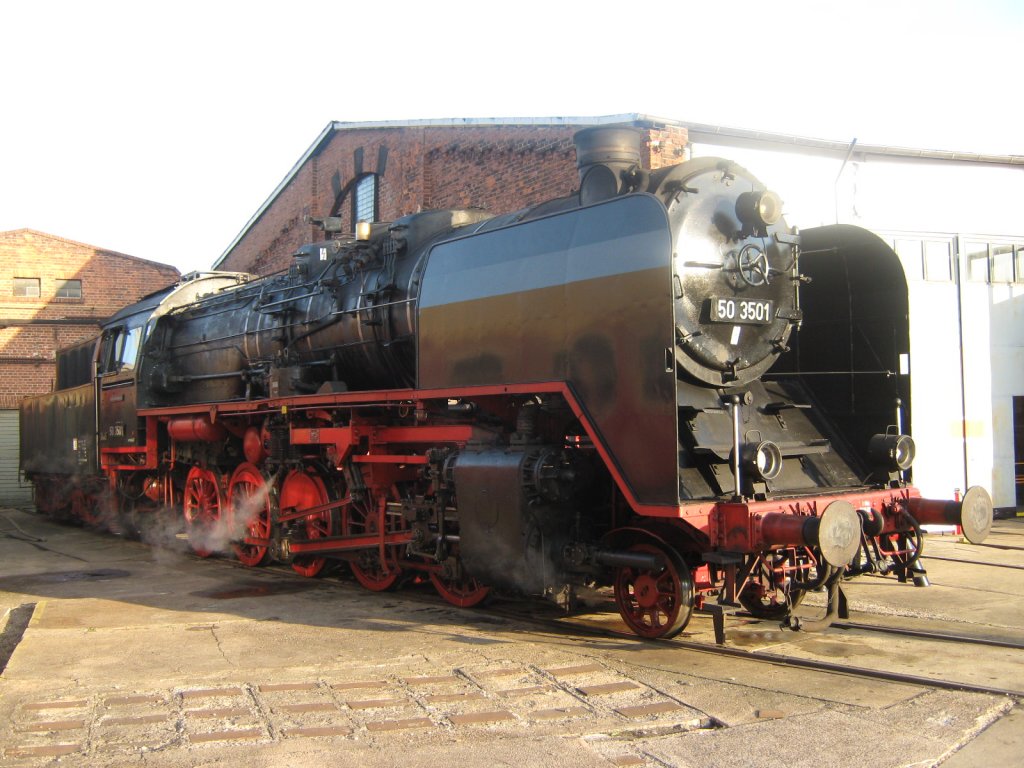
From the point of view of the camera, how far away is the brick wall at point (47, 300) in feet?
78.1

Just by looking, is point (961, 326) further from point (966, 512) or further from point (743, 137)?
point (966, 512)

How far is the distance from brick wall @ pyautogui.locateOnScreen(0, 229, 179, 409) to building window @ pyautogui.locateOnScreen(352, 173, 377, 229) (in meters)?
8.95

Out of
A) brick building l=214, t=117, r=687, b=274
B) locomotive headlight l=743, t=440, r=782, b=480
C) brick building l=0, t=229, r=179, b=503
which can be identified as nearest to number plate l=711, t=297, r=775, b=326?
locomotive headlight l=743, t=440, r=782, b=480

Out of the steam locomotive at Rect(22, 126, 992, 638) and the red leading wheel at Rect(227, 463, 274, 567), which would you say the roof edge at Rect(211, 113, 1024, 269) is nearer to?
the steam locomotive at Rect(22, 126, 992, 638)

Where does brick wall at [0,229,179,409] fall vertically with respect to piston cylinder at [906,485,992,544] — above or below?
above

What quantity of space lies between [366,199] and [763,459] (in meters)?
14.4

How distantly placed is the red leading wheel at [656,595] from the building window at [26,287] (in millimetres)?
22491

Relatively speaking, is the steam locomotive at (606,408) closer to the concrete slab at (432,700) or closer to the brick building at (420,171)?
the concrete slab at (432,700)

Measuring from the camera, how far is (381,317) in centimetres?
828

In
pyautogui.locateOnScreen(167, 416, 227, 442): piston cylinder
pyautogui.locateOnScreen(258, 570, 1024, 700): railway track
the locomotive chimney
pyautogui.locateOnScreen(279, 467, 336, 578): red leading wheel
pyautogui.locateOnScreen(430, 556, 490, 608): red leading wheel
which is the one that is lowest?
pyautogui.locateOnScreen(258, 570, 1024, 700): railway track

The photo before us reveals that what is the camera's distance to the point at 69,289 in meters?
24.8

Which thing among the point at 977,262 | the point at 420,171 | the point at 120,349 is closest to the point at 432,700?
the point at 120,349

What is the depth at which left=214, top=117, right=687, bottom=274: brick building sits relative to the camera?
1275 cm

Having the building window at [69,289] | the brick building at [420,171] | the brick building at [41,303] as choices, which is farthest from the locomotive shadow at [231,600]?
the building window at [69,289]
